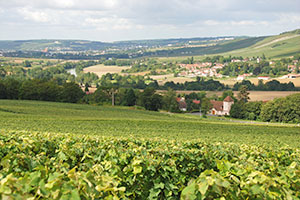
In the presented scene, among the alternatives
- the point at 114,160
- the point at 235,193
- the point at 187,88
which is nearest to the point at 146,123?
the point at 114,160

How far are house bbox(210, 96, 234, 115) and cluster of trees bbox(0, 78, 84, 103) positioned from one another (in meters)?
42.4

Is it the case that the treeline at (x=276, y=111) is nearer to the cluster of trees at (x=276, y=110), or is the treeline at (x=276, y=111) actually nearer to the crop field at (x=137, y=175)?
the cluster of trees at (x=276, y=110)

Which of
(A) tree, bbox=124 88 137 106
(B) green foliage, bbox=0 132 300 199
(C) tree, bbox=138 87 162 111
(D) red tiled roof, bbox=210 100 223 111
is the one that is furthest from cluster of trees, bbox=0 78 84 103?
(B) green foliage, bbox=0 132 300 199

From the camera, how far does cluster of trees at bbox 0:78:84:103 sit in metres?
74.2

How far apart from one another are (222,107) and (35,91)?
2133 inches

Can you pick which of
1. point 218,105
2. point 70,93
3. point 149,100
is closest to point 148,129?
point 149,100

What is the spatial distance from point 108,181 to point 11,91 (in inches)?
3021

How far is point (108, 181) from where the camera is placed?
473 centimetres

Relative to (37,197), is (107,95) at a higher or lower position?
lower

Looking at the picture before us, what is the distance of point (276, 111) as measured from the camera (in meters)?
75.6

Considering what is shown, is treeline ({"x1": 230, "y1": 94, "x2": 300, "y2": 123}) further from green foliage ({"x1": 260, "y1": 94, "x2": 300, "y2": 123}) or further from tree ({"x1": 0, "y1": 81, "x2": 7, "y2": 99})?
tree ({"x1": 0, "y1": 81, "x2": 7, "y2": 99})

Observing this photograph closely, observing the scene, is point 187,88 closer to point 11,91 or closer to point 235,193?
point 11,91

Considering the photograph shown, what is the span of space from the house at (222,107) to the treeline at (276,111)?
11879 mm

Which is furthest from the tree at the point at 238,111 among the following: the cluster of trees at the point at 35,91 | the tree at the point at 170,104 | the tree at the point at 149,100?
the cluster of trees at the point at 35,91
